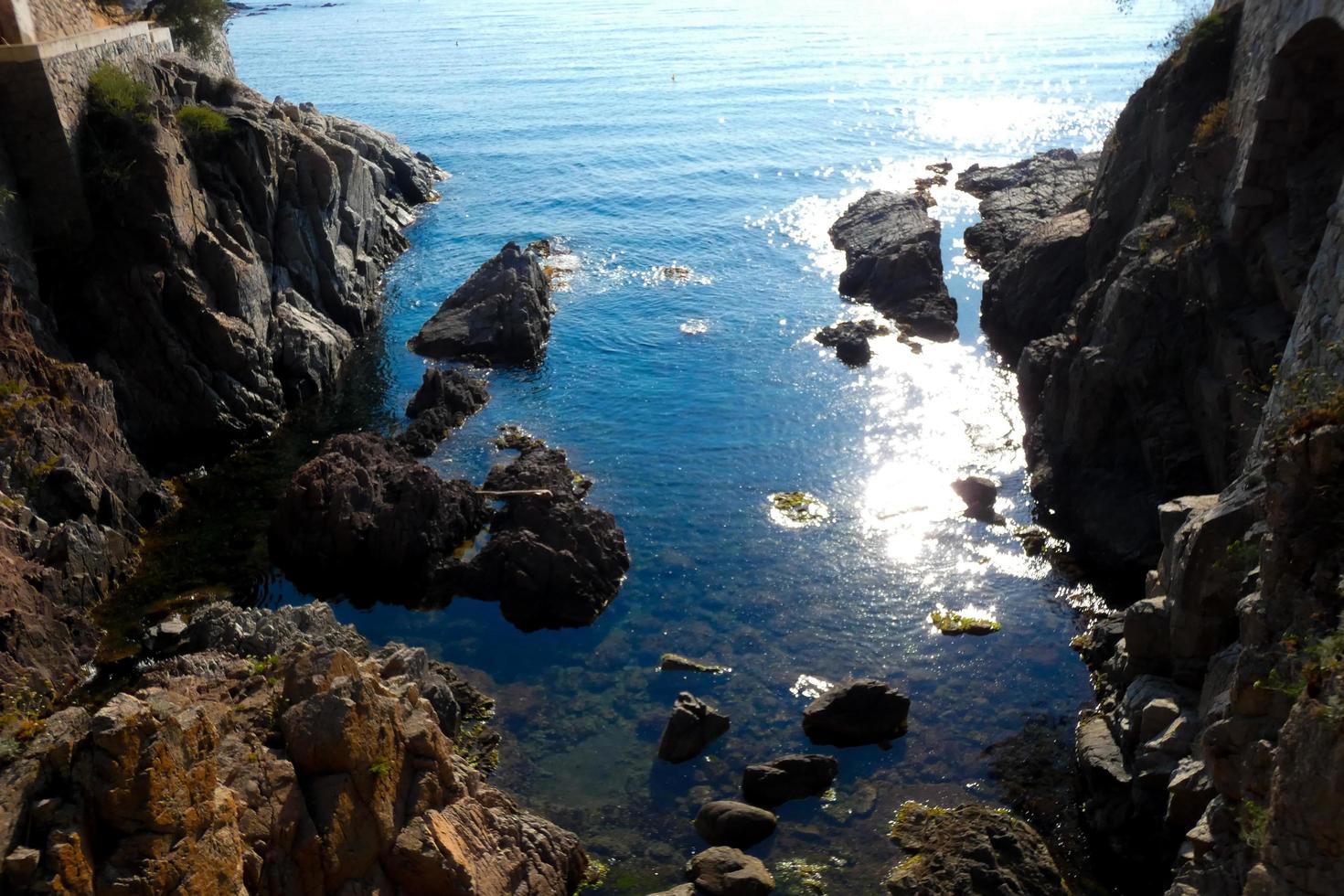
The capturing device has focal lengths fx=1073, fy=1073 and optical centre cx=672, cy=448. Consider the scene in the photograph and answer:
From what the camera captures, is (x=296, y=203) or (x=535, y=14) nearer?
(x=296, y=203)

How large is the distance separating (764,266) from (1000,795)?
128 feet

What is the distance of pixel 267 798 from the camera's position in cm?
1580

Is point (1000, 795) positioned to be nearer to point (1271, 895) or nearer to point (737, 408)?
point (1271, 895)

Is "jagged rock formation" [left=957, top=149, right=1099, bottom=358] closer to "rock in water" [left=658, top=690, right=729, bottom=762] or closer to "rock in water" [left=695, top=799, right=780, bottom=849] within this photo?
"rock in water" [left=658, top=690, right=729, bottom=762]

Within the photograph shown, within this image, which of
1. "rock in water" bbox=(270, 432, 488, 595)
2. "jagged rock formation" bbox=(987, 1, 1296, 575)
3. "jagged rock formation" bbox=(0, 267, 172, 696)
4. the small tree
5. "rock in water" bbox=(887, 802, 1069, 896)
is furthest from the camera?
the small tree

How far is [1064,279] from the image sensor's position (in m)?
42.6

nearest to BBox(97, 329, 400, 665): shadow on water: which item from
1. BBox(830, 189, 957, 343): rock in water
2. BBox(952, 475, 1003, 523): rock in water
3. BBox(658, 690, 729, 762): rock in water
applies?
BBox(658, 690, 729, 762): rock in water

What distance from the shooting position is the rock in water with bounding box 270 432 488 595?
30781 millimetres

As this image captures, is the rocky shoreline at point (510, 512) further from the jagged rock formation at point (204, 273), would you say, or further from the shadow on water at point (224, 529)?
the shadow on water at point (224, 529)

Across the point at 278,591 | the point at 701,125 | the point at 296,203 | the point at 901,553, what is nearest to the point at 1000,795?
the point at 901,553

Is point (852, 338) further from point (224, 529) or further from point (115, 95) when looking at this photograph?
point (115, 95)

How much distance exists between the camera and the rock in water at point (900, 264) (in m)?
48.3

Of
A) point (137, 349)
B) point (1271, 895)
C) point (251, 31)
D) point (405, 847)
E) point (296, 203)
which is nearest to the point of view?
point (1271, 895)

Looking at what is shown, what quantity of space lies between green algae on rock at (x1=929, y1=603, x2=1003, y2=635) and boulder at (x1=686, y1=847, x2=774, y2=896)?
10.00 metres
